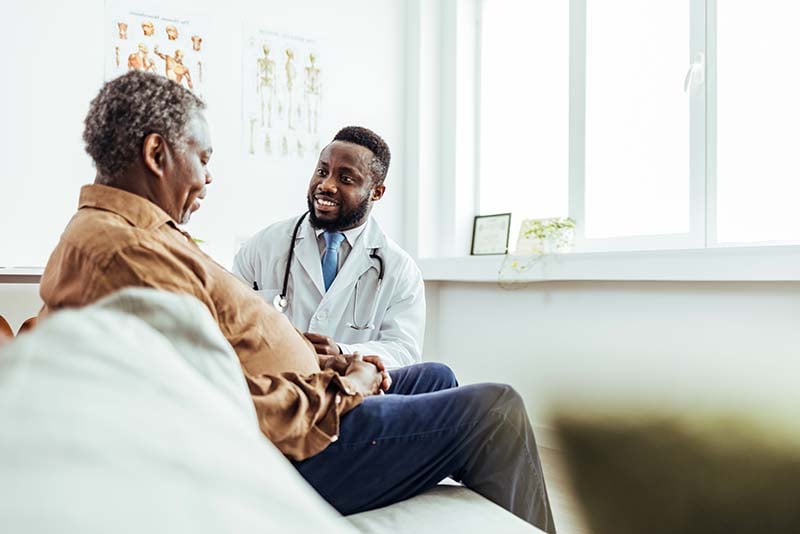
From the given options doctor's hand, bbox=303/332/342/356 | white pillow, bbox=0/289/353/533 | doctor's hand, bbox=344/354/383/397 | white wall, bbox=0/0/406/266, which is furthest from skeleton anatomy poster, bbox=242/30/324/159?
white pillow, bbox=0/289/353/533

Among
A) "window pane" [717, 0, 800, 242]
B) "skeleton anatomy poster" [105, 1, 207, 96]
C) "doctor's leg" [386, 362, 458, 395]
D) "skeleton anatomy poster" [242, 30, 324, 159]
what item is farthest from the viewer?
"skeleton anatomy poster" [242, 30, 324, 159]

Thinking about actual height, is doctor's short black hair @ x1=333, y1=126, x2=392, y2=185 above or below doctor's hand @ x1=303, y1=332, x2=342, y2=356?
above

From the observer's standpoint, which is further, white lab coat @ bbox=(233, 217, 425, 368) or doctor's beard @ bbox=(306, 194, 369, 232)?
doctor's beard @ bbox=(306, 194, 369, 232)

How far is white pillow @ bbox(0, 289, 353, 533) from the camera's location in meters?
0.20

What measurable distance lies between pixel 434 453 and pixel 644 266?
1.58 metres

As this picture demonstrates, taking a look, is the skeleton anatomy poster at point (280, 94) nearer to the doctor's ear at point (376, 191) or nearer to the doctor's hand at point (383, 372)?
the doctor's ear at point (376, 191)

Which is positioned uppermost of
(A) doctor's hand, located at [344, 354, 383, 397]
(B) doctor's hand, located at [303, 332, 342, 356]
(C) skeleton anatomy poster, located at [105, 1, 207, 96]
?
(C) skeleton anatomy poster, located at [105, 1, 207, 96]

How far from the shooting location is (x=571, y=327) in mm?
2910

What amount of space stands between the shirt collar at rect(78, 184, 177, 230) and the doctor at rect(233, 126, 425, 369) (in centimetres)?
82

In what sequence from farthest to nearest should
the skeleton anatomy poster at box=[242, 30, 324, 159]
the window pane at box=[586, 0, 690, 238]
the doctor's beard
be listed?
1. the skeleton anatomy poster at box=[242, 30, 324, 159]
2. the window pane at box=[586, 0, 690, 238]
3. the doctor's beard

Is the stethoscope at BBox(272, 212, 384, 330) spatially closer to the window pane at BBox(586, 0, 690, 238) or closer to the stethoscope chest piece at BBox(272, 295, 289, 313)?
the stethoscope chest piece at BBox(272, 295, 289, 313)

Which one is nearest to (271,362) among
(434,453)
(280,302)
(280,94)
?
(434,453)

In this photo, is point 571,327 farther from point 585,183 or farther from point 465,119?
point 465,119

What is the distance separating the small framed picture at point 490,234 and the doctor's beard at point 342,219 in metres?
1.36
